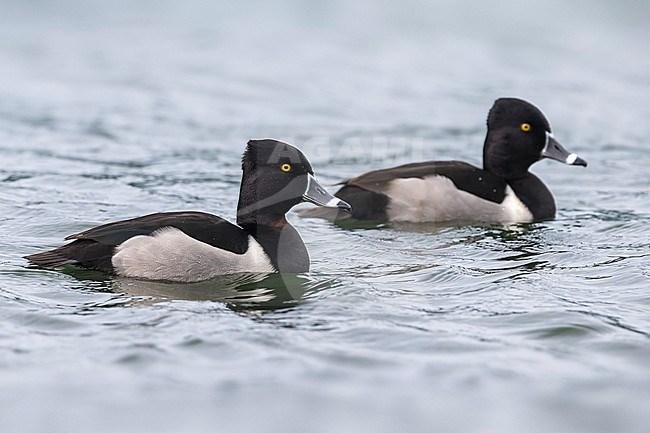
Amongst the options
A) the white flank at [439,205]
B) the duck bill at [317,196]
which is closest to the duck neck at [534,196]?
the white flank at [439,205]

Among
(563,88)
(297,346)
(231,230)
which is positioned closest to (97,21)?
(563,88)

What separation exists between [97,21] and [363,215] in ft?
49.2

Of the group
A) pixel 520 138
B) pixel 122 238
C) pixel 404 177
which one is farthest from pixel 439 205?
pixel 122 238

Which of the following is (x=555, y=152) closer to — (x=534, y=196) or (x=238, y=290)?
(x=534, y=196)

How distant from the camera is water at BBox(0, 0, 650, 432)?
19.1 feet

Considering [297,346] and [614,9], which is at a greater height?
[614,9]

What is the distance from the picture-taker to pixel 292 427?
220 inches

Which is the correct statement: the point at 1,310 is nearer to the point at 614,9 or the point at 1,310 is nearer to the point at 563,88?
the point at 563,88

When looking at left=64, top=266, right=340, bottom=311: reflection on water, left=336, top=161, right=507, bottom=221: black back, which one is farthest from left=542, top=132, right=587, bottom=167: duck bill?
left=64, top=266, right=340, bottom=311: reflection on water

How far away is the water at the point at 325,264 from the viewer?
229 inches

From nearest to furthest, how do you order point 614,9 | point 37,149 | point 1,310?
point 1,310
point 37,149
point 614,9

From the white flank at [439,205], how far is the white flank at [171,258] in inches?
108

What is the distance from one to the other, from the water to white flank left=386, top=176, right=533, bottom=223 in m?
0.16

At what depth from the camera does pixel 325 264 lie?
8586mm
